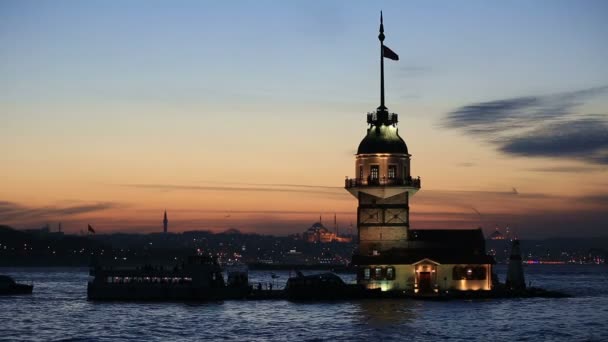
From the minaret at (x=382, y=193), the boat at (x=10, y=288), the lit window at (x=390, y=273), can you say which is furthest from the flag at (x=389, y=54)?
the boat at (x=10, y=288)

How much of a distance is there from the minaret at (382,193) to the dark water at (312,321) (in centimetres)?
789

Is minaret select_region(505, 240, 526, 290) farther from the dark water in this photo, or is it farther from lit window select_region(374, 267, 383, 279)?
lit window select_region(374, 267, 383, 279)

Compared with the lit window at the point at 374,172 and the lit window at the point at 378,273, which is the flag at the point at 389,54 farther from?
the lit window at the point at 378,273

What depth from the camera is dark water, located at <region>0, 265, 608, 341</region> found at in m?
86.8

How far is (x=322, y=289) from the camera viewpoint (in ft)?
388

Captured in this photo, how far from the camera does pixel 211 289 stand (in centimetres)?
11988

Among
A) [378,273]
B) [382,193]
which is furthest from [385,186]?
[378,273]

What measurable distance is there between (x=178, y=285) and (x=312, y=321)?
89.3ft

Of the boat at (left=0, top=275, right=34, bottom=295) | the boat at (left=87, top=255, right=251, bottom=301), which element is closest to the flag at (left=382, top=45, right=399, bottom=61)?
the boat at (left=87, top=255, right=251, bottom=301)

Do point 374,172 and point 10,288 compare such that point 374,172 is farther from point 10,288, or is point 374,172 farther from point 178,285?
point 10,288

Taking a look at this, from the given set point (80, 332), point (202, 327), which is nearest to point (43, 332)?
point (80, 332)

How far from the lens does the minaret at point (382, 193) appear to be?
384ft

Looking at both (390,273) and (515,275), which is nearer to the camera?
(390,273)

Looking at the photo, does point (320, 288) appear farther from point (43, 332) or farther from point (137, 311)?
point (43, 332)
